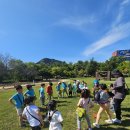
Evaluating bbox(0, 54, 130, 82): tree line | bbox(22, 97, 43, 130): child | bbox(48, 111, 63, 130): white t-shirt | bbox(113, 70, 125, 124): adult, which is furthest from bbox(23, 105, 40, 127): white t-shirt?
bbox(0, 54, 130, 82): tree line

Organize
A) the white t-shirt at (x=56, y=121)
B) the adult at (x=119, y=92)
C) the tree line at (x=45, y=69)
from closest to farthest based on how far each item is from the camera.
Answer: the white t-shirt at (x=56, y=121), the adult at (x=119, y=92), the tree line at (x=45, y=69)

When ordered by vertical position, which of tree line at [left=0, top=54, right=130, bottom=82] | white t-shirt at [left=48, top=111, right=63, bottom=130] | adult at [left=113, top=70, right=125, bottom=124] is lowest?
white t-shirt at [left=48, top=111, right=63, bottom=130]

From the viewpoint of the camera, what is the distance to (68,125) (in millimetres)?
11977

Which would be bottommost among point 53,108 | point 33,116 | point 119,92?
point 33,116

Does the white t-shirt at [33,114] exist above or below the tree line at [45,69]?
below

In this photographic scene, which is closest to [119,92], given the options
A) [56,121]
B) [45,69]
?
[56,121]

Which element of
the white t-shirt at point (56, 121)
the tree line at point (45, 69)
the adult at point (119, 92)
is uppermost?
the tree line at point (45, 69)

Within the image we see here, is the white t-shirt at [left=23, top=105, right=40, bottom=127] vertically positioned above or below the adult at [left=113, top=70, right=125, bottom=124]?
below

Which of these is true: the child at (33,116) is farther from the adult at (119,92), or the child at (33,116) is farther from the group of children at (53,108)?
the adult at (119,92)

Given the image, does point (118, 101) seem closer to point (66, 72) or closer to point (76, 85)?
point (76, 85)

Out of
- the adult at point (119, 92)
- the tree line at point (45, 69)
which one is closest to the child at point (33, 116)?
the adult at point (119, 92)

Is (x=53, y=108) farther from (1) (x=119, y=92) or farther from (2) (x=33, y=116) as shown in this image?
(1) (x=119, y=92)

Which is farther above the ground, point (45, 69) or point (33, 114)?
point (45, 69)

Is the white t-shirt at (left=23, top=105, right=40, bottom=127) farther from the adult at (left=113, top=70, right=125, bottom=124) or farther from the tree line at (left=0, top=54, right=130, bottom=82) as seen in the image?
the tree line at (left=0, top=54, right=130, bottom=82)
